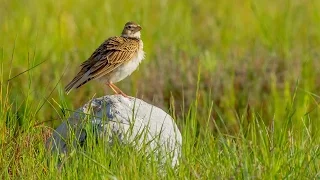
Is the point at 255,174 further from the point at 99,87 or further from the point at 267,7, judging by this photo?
the point at 267,7

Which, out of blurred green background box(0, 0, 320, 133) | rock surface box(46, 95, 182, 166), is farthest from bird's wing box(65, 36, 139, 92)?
blurred green background box(0, 0, 320, 133)

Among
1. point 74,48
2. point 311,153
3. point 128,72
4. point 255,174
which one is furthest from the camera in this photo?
point 74,48

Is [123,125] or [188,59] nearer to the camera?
[123,125]

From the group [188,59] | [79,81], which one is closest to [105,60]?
[79,81]

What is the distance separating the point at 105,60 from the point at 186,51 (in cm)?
283

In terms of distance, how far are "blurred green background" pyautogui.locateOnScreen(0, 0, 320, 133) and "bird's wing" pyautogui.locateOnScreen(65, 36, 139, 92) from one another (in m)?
1.30

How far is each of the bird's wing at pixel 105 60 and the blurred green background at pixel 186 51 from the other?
130 centimetres

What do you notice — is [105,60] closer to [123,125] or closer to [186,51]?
[123,125]

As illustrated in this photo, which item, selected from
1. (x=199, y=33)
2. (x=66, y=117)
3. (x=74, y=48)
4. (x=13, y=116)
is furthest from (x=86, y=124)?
(x=199, y=33)

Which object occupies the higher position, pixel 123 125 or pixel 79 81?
pixel 79 81

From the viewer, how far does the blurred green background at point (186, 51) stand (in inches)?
385

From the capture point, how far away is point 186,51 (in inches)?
411

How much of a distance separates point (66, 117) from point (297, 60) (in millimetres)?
4554

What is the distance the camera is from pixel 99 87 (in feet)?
33.1
